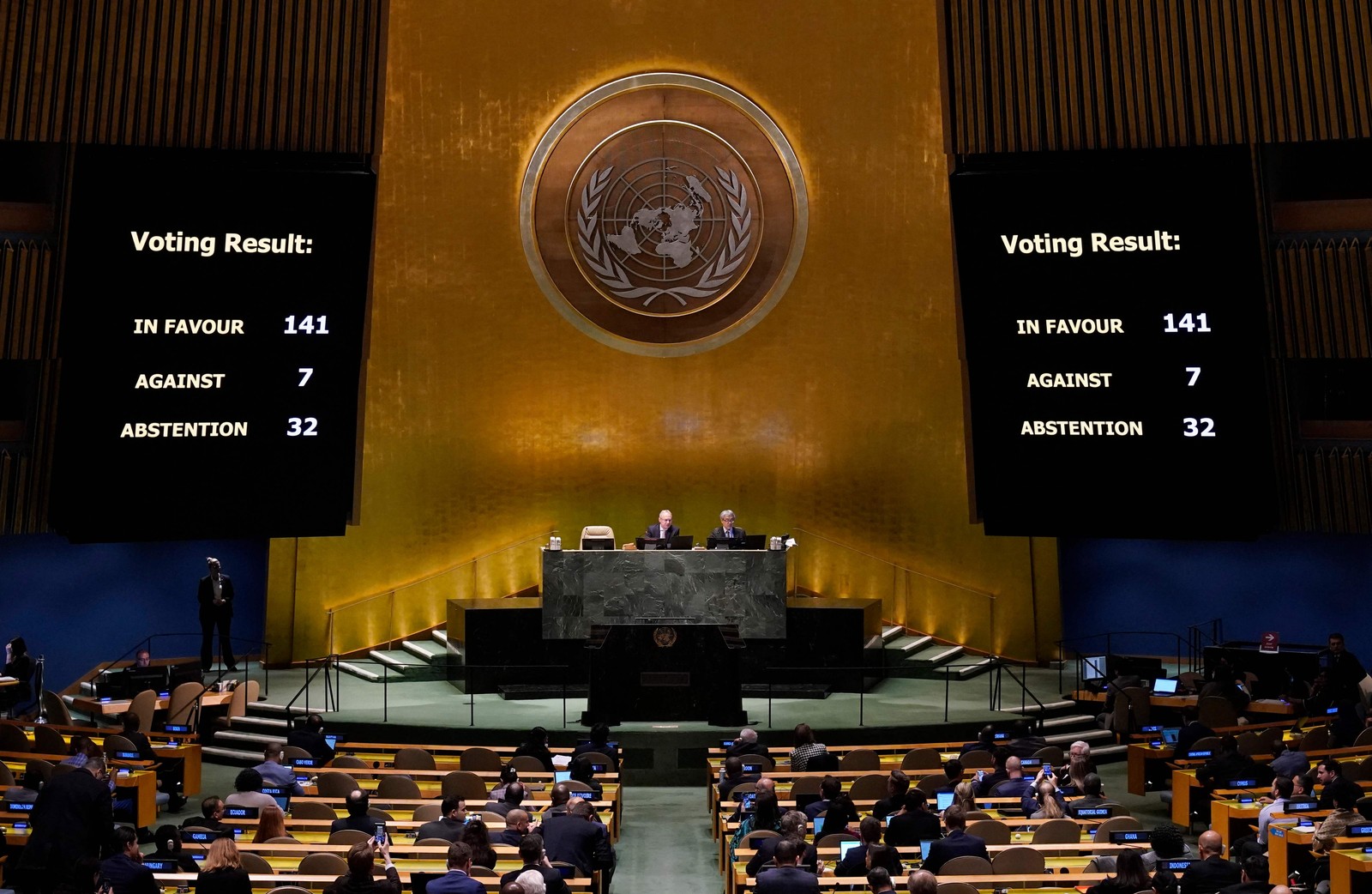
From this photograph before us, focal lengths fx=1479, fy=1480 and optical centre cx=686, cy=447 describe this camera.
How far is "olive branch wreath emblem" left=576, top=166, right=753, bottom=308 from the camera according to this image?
64.7 feet

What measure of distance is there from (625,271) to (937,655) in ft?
21.4

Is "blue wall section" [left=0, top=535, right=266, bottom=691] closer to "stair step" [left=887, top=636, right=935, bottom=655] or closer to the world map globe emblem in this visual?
the world map globe emblem

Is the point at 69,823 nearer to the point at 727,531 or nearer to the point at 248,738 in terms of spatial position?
the point at 248,738

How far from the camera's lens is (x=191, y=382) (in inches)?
521

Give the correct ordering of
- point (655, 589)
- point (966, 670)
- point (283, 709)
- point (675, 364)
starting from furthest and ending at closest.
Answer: point (675, 364) → point (966, 670) → point (655, 589) → point (283, 709)

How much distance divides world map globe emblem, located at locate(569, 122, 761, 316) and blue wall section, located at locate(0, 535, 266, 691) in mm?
6312

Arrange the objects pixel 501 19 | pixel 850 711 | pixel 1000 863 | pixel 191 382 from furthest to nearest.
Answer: pixel 501 19 < pixel 850 711 < pixel 191 382 < pixel 1000 863

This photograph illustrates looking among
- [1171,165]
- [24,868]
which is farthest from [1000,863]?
[1171,165]

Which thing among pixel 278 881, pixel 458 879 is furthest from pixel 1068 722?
pixel 278 881

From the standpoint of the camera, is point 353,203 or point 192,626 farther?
point 192,626

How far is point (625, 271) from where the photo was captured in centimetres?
1988

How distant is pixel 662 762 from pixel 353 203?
6.39m

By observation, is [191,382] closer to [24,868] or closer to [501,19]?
[24,868]

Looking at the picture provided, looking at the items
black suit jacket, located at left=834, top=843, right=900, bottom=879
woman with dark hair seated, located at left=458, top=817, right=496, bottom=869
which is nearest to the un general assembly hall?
black suit jacket, located at left=834, top=843, right=900, bottom=879
